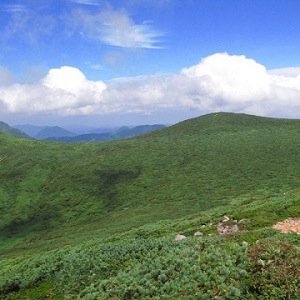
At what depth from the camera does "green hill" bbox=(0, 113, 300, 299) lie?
62.3 ft

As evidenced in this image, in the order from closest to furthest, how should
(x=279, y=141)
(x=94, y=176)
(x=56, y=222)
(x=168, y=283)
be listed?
(x=168, y=283), (x=56, y=222), (x=94, y=176), (x=279, y=141)

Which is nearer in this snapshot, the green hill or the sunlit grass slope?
the green hill

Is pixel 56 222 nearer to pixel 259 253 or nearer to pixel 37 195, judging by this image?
pixel 37 195

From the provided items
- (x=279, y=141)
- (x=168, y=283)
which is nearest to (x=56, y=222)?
(x=279, y=141)

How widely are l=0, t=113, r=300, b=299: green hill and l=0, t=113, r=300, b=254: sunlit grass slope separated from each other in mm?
468

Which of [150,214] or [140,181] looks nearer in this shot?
[150,214]

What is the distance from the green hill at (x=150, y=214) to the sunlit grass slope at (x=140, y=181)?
1.54ft

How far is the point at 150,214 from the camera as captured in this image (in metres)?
97.0

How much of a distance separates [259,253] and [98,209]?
11495 centimetres

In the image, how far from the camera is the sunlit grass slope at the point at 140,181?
115 metres

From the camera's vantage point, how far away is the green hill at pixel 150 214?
18984 mm

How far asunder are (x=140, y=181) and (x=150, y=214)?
51989mm

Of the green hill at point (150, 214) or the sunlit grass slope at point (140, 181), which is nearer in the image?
the green hill at point (150, 214)

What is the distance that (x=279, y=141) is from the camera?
172750mm
